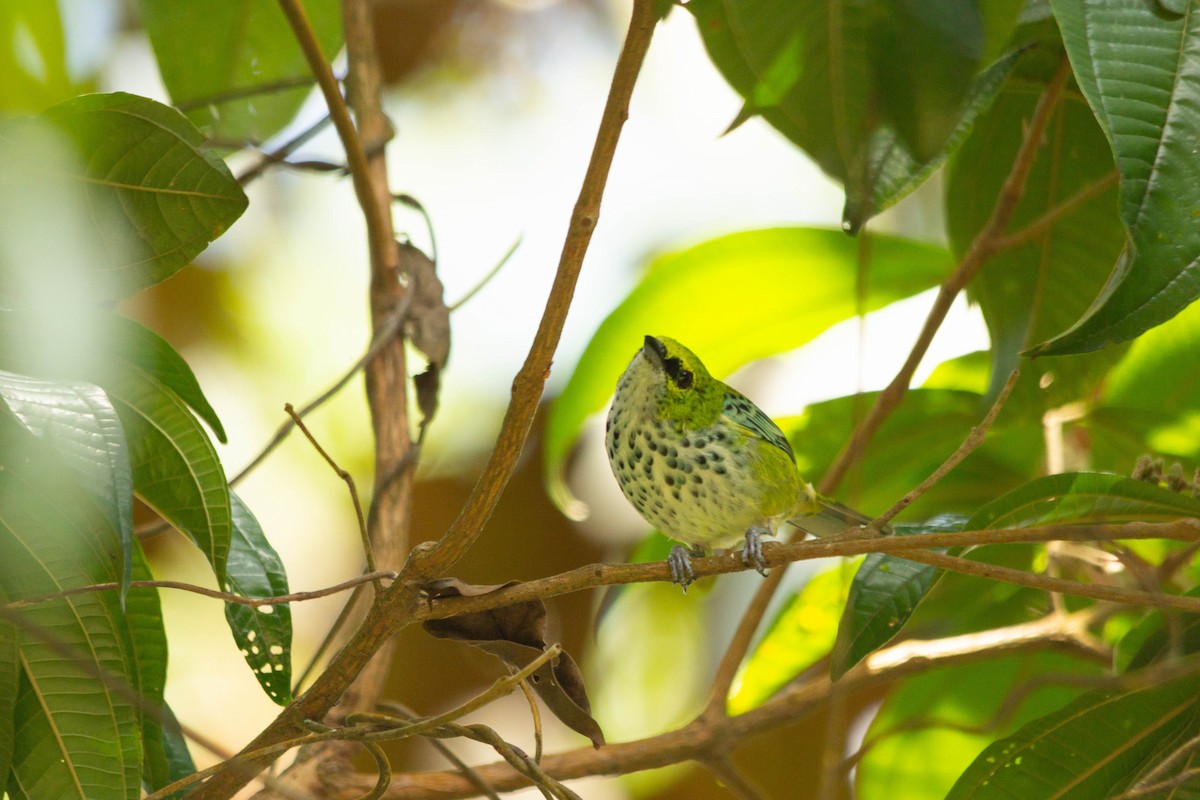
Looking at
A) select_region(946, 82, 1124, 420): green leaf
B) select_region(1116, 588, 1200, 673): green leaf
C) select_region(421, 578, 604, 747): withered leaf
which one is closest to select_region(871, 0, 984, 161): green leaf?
select_region(421, 578, 604, 747): withered leaf

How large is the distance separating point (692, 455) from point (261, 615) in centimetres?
68

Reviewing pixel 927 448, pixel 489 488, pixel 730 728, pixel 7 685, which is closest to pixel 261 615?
pixel 7 685

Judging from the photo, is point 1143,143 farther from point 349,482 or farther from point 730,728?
point 730,728

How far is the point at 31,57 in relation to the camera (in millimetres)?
1555

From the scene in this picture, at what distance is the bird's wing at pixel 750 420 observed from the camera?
1.61 meters

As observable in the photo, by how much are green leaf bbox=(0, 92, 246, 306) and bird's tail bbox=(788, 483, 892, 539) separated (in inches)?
39.4

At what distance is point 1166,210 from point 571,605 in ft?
6.67

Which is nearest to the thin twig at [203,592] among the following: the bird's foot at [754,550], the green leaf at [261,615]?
the green leaf at [261,615]

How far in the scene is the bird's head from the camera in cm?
156

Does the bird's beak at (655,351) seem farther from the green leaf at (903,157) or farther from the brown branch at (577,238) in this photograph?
the brown branch at (577,238)

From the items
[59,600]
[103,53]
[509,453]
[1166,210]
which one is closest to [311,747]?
[59,600]

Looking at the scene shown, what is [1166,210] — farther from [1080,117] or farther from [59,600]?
[59,600]

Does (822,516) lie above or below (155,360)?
below

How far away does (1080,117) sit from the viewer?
1601 millimetres
